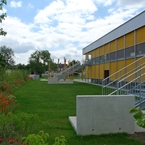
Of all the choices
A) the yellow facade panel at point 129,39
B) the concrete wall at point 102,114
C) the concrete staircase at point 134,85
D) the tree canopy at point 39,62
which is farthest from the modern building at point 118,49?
the tree canopy at point 39,62

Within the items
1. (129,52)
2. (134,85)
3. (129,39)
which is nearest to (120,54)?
(129,52)

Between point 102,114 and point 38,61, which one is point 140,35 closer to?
point 102,114

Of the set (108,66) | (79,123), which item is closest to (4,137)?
(79,123)

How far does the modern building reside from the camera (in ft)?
50.0

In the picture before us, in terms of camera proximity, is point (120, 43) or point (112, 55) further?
point (112, 55)

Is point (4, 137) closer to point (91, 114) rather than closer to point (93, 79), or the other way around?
point (91, 114)

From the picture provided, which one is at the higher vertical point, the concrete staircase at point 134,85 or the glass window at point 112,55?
the glass window at point 112,55

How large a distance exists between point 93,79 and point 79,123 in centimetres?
2409

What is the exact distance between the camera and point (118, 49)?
63.6ft

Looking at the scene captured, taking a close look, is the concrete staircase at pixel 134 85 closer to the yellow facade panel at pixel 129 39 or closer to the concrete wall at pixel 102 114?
the concrete wall at pixel 102 114

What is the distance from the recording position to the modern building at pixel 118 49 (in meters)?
15.2

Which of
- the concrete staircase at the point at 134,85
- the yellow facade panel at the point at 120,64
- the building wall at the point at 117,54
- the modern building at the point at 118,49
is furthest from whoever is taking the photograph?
the yellow facade panel at the point at 120,64

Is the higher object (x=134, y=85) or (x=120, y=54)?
(x=120, y=54)

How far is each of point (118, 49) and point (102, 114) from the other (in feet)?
47.2
